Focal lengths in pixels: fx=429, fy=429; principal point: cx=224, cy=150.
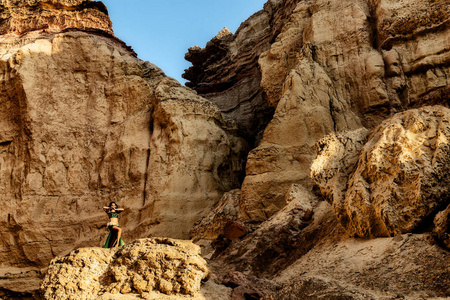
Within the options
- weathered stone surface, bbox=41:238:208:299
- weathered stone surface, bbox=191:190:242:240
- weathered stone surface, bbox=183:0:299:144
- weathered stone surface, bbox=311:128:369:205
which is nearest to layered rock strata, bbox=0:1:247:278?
weathered stone surface, bbox=191:190:242:240

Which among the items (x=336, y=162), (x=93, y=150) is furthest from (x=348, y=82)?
(x=93, y=150)

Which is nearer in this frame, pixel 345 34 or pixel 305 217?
pixel 305 217

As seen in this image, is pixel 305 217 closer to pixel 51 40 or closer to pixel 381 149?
pixel 381 149

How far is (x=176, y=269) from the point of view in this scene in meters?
6.11

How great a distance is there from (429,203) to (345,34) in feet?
27.1

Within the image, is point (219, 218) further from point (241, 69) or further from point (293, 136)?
point (241, 69)

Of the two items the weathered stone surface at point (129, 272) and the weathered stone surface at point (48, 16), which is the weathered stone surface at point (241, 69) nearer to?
the weathered stone surface at point (48, 16)

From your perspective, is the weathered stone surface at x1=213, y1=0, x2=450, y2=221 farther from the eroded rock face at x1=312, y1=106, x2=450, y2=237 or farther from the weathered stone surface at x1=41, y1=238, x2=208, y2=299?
the weathered stone surface at x1=41, y1=238, x2=208, y2=299

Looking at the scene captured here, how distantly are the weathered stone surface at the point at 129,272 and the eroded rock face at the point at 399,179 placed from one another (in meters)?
2.70

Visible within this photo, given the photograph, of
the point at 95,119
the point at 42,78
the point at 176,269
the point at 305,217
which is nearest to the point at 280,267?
the point at 305,217

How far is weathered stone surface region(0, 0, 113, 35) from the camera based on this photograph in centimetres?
1814

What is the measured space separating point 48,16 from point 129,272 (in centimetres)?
1558

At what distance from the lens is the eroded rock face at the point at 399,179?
628cm

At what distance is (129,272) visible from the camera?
6176mm
